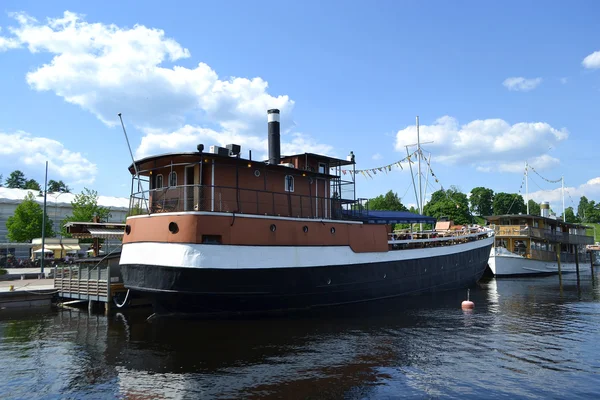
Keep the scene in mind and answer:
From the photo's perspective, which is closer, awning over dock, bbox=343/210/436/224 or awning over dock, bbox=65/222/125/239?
awning over dock, bbox=343/210/436/224

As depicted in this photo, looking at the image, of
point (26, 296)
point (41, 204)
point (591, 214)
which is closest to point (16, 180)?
point (41, 204)

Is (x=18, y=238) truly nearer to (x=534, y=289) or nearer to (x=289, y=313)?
(x=289, y=313)

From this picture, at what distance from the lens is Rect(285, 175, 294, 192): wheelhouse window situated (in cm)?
1932

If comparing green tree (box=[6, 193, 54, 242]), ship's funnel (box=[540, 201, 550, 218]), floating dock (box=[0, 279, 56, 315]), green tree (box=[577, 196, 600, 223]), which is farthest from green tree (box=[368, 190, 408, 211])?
green tree (box=[577, 196, 600, 223])

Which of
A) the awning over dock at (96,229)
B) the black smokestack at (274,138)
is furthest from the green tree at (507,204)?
the awning over dock at (96,229)

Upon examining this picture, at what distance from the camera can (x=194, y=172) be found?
56.9ft

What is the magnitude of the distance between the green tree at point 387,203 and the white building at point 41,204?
37945 mm

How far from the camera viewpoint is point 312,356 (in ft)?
39.7

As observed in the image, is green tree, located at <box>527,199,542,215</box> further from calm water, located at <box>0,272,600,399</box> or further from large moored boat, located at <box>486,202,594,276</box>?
calm water, located at <box>0,272,600,399</box>

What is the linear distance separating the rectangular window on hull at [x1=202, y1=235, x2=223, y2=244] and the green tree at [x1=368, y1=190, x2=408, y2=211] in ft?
188

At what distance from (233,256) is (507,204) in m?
87.5

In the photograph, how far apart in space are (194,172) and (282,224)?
12.9 feet

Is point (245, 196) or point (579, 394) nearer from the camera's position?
point (579, 394)

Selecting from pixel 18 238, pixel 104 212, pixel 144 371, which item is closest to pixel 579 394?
pixel 144 371
